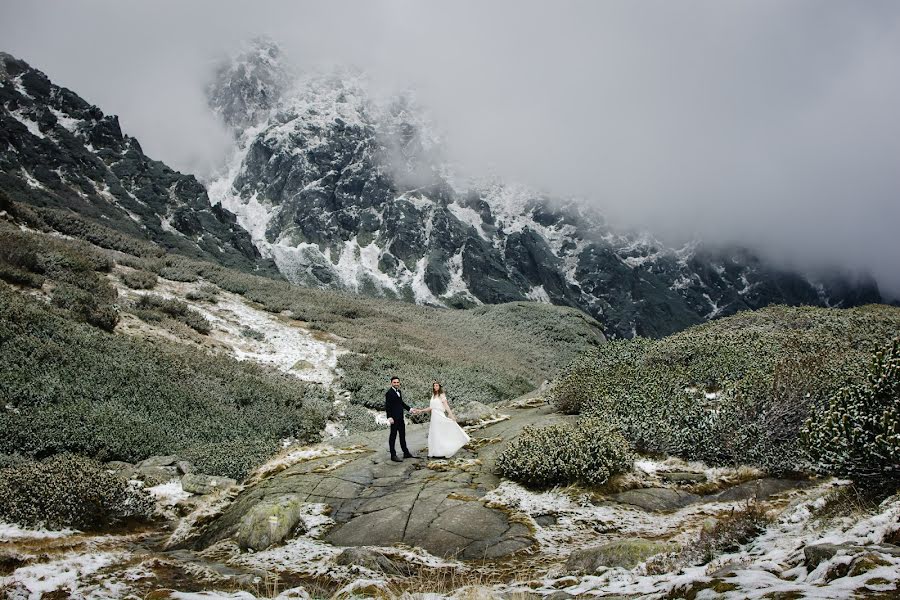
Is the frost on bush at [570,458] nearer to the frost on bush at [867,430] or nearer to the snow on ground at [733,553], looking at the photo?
the snow on ground at [733,553]

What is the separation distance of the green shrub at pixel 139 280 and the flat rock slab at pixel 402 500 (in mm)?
21653

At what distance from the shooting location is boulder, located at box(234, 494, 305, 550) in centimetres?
726

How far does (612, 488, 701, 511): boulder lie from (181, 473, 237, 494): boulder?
8.43 meters

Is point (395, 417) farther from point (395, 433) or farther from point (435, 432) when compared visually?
point (435, 432)

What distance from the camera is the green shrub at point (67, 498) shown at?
7.89 meters

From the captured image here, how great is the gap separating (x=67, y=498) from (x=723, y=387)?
43.5 feet

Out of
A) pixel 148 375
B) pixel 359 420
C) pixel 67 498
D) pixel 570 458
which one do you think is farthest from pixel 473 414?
pixel 148 375

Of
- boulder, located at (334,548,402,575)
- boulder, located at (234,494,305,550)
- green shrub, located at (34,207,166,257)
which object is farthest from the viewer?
green shrub, located at (34,207,166,257)

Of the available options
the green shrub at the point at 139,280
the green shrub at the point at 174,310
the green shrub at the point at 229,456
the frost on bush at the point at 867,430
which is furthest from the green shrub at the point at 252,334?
the frost on bush at the point at 867,430

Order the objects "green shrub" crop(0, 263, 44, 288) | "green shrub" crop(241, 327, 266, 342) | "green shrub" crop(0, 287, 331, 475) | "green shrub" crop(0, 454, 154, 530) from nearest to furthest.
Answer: "green shrub" crop(0, 454, 154, 530)
"green shrub" crop(0, 287, 331, 475)
"green shrub" crop(0, 263, 44, 288)
"green shrub" crop(241, 327, 266, 342)

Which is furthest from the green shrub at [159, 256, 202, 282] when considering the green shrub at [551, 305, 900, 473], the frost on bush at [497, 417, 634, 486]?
the frost on bush at [497, 417, 634, 486]

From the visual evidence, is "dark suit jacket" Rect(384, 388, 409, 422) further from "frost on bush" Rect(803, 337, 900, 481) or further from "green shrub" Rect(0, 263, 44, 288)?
"green shrub" Rect(0, 263, 44, 288)

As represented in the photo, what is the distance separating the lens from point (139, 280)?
27859mm

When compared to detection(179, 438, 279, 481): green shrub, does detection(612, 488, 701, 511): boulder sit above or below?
below
